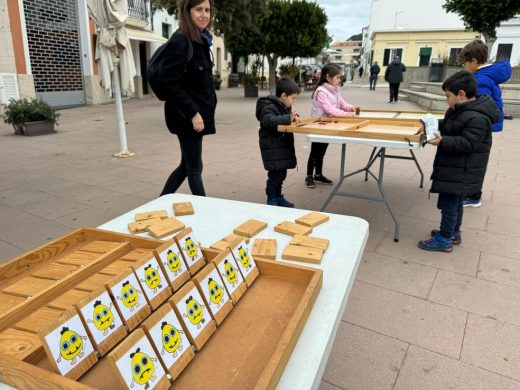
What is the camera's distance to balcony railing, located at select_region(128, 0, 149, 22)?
16172 mm

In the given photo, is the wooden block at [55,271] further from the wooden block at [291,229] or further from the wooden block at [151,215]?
the wooden block at [291,229]

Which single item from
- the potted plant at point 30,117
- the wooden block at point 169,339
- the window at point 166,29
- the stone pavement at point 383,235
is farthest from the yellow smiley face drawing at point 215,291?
the window at point 166,29

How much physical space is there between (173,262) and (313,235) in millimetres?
621

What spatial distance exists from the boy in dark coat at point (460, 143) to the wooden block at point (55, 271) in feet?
7.60

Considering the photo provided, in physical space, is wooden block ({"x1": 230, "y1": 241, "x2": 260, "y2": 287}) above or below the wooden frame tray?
below

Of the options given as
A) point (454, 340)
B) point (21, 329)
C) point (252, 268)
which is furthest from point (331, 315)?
point (454, 340)

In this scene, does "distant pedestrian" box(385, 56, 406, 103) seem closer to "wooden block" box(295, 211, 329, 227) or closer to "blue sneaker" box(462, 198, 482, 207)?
"blue sneaker" box(462, 198, 482, 207)

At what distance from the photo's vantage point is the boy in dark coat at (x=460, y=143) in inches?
102

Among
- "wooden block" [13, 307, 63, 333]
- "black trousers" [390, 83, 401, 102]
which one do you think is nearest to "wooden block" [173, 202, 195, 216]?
"wooden block" [13, 307, 63, 333]

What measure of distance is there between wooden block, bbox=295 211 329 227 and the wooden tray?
0.41 meters

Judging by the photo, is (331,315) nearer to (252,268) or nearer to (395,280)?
(252,268)

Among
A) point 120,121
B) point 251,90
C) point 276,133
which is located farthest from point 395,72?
point 276,133

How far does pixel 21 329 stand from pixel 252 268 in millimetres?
672

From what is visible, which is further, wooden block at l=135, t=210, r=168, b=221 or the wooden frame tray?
the wooden frame tray
